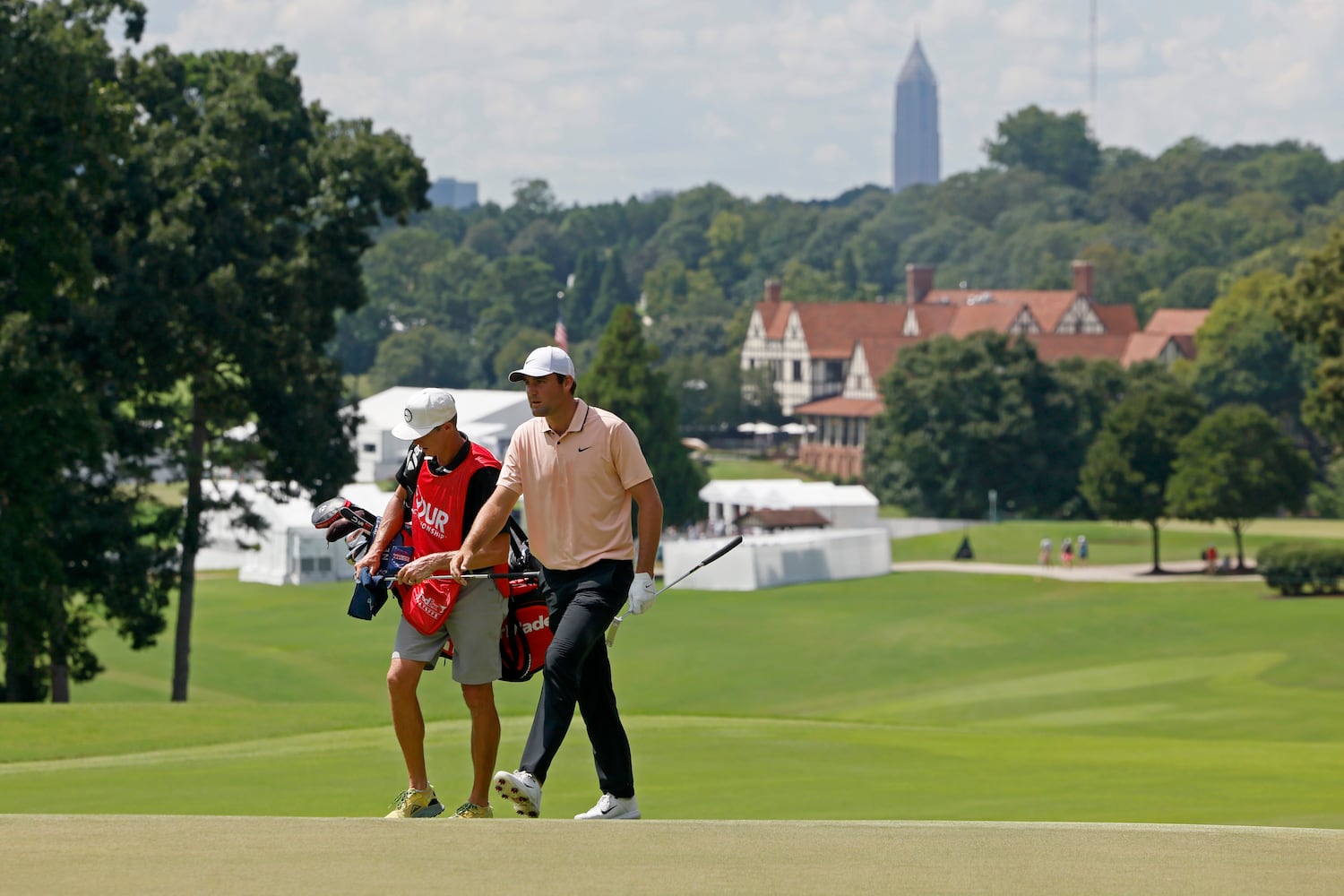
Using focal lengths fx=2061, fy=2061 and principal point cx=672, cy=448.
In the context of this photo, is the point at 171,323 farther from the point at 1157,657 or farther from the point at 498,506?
the point at 498,506

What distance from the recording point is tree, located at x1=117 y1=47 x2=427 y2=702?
36.1m

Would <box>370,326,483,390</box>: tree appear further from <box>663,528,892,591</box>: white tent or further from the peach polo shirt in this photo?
the peach polo shirt

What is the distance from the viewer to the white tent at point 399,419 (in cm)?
10388

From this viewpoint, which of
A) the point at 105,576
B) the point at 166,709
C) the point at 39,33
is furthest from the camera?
the point at 105,576

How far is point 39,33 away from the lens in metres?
29.5

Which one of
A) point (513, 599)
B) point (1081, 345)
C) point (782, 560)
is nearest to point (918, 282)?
point (1081, 345)

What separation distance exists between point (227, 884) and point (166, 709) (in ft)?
50.2

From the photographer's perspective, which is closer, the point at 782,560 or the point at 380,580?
the point at 380,580

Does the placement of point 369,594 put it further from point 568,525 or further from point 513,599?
point 568,525

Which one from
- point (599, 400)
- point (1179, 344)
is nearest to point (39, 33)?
point (599, 400)

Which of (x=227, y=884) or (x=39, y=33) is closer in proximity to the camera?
(x=227, y=884)

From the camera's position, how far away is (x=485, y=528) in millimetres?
9438

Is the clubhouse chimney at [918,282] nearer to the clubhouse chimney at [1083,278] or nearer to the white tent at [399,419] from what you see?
the clubhouse chimney at [1083,278]

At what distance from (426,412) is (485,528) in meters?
0.60
